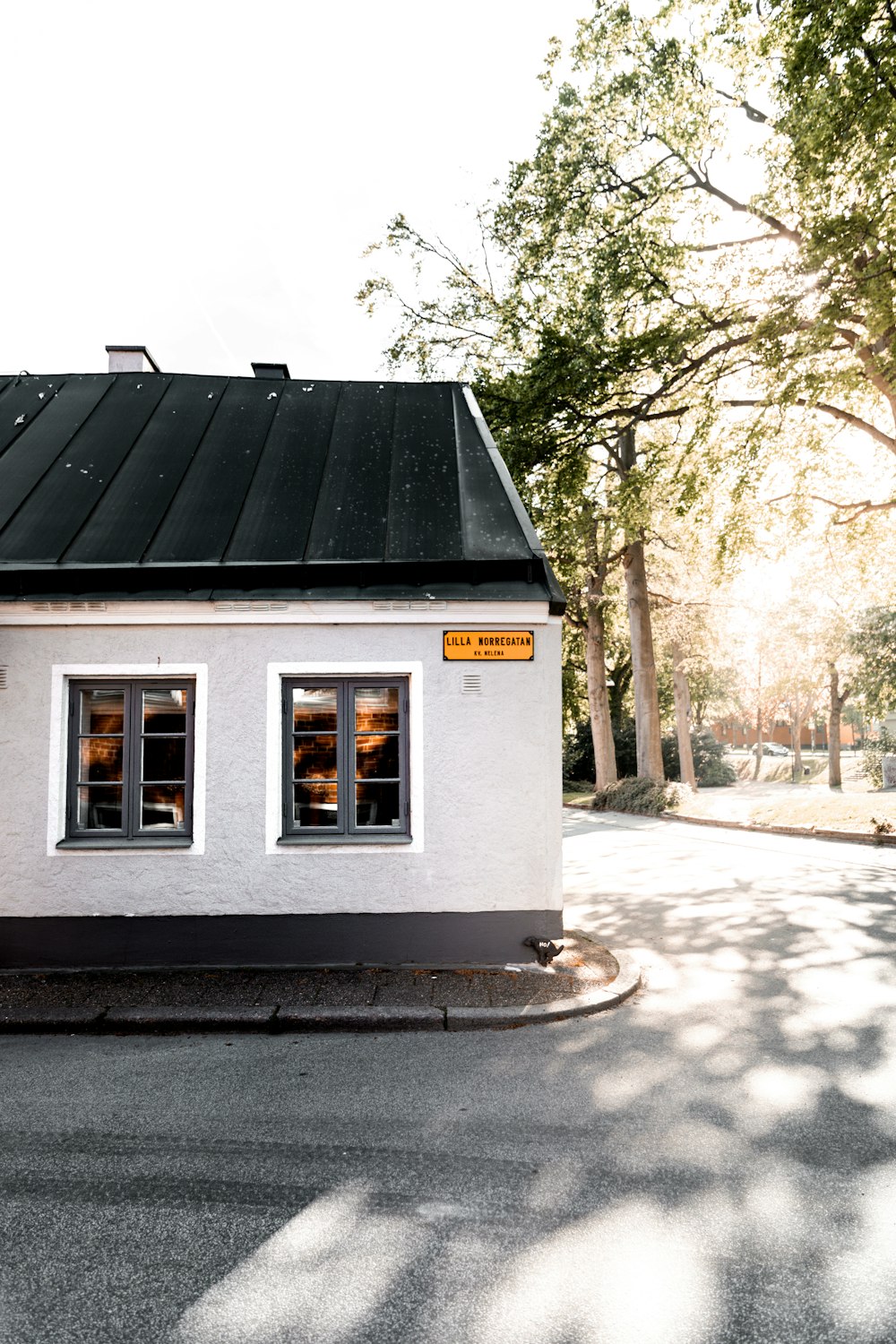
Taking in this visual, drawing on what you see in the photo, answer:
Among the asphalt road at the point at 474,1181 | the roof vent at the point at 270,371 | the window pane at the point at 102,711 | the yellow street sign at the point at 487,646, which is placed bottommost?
the asphalt road at the point at 474,1181

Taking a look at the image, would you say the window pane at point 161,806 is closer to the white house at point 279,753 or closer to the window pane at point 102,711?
the white house at point 279,753

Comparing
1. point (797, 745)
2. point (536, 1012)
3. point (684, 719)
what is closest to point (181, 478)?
point (536, 1012)

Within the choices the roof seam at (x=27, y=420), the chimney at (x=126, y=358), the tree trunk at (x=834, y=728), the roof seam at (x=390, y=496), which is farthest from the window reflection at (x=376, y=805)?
the tree trunk at (x=834, y=728)

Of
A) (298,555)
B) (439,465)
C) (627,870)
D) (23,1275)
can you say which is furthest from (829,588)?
(23,1275)

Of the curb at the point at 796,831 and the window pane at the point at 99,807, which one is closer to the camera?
the window pane at the point at 99,807

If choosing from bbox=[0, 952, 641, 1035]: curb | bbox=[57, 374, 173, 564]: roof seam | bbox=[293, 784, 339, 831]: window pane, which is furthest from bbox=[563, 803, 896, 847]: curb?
bbox=[57, 374, 173, 564]: roof seam

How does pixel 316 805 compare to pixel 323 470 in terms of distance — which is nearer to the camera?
pixel 316 805

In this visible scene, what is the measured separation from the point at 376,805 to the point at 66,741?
2.59 metres

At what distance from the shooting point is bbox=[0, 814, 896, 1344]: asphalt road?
116 inches

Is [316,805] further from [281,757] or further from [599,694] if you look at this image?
[599,694]

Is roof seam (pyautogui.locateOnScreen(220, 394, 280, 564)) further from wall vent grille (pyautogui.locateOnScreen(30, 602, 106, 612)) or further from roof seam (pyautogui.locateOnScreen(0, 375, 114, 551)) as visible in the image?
roof seam (pyautogui.locateOnScreen(0, 375, 114, 551))

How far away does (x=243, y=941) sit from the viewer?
7.10 meters

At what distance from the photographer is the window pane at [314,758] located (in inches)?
289

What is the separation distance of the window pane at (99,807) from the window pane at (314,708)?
1.66 meters
